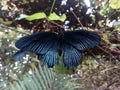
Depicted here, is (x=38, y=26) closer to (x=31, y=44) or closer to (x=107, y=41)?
(x=107, y=41)

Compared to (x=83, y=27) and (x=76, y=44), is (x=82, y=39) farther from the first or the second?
(x=83, y=27)

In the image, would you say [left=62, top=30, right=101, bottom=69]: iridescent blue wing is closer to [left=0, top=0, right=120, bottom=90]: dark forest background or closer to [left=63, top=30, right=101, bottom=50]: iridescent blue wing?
[left=63, top=30, right=101, bottom=50]: iridescent blue wing

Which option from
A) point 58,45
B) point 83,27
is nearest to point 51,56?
point 58,45

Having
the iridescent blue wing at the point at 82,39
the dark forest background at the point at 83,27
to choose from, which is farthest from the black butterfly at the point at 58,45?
the dark forest background at the point at 83,27

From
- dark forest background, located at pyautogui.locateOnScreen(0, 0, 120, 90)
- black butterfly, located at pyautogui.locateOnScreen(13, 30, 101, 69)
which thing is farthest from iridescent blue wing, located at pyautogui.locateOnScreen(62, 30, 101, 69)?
dark forest background, located at pyautogui.locateOnScreen(0, 0, 120, 90)

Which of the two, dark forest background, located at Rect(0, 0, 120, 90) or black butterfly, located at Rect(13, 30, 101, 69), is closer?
black butterfly, located at Rect(13, 30, 101, 69)

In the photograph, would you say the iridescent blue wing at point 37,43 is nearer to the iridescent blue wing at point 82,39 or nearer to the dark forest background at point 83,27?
the iridescent blue wing at point 82,39

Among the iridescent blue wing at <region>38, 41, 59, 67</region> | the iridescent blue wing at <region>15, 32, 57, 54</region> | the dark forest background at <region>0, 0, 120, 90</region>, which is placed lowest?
the dark forest background at <region>0, 0, 120, 90</region>

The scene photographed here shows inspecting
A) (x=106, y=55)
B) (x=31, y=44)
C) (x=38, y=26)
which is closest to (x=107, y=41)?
(x=106, y=55)
